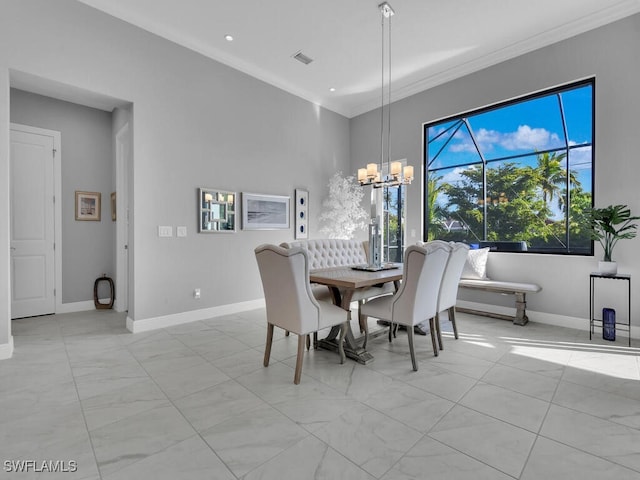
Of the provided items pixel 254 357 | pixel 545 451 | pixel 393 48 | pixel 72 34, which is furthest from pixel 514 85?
pixel 72 34

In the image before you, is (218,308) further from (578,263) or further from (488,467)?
(578,263)

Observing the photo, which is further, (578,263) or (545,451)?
(578,263)

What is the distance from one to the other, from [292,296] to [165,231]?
230 centimetres

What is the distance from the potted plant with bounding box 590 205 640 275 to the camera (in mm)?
3266

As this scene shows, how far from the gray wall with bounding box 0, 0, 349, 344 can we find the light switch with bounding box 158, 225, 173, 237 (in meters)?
0.06

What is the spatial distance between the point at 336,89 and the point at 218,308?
4077 mm

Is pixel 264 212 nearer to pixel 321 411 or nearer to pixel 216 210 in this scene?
pixel 216 210

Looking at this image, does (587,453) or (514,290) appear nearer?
(587,453)

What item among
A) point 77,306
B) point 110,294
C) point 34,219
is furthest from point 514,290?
point 34,219

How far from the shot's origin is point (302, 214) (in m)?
5.49

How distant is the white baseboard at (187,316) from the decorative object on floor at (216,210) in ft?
3.56

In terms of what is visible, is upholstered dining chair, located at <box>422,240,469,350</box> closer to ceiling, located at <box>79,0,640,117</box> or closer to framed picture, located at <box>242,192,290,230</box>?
ceiling, located at <box>79,0,640,117</box>

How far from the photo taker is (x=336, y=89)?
5418 millimetres

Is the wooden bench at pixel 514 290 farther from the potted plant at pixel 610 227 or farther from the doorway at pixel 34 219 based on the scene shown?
the doorway at pixel 34 219
